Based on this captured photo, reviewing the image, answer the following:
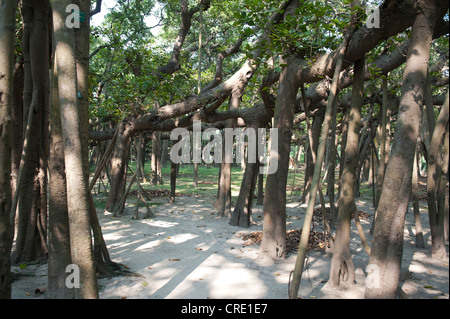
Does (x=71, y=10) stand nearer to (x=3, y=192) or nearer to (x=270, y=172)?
(x=3, y=192)

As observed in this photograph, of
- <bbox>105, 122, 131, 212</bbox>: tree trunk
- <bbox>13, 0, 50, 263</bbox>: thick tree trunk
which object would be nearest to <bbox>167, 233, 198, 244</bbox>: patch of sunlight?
<bbox>13, 0, 50, 263</bbox>: thick tree trunk

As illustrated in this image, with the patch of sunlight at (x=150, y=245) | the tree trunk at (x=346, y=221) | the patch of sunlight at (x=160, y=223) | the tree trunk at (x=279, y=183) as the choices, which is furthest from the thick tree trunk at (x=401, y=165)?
the patch of sunlight at (x=160, y=223)

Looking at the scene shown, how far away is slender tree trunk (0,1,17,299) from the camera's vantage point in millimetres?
2869

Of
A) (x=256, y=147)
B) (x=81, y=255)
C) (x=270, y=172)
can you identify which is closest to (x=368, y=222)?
(x=256, y=147)

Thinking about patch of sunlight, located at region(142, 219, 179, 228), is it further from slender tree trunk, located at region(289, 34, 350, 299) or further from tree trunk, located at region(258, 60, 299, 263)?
slender tree trunk, located at region(289, 34, 350, 299)

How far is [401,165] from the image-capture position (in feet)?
8.89

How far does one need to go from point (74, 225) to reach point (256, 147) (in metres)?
6.11

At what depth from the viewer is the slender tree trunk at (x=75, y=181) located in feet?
9.88

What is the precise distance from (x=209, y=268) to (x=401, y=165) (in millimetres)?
3229

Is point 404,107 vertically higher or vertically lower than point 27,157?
higher

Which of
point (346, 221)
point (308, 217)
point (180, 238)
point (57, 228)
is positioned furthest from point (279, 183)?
point (57, 228)

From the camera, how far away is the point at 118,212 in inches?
372

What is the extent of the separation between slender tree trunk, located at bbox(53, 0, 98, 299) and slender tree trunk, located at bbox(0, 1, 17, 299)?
430 millimetres

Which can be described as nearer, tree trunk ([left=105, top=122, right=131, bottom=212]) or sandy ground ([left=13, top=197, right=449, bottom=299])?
sandy ground ([left=13, top=197, right=449, bottom=299])
